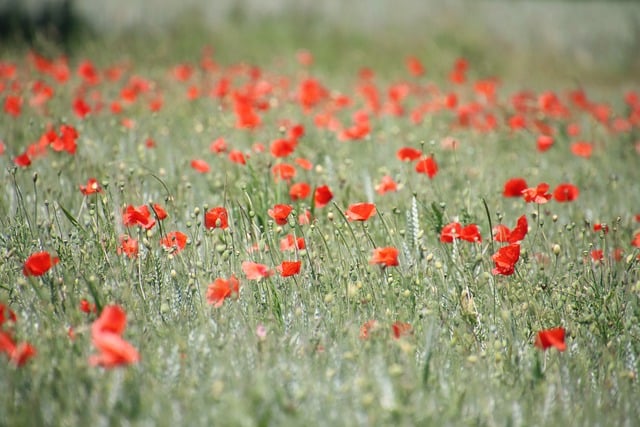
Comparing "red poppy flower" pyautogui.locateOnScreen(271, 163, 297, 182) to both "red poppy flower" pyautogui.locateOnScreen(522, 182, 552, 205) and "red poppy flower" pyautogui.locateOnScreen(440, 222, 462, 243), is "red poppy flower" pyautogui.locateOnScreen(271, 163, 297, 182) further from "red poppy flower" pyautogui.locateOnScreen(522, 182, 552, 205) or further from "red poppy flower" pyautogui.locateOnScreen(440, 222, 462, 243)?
"red poppy flower" pyautogui.locateOnScreen(522, 182, 552, 205)

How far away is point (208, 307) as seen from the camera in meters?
1.93

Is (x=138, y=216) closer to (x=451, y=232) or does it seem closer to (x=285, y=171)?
(x=285, y=171)

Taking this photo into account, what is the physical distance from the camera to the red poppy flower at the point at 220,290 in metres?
1.85

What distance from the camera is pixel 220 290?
1.87 metres

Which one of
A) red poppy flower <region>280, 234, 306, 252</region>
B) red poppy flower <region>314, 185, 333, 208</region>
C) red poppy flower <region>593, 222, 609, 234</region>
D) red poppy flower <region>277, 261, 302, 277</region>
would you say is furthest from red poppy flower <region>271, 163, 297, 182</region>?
red poppy flower <region>593, 222, 609, 234</region>

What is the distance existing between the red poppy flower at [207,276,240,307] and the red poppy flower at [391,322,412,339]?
46 centimetres

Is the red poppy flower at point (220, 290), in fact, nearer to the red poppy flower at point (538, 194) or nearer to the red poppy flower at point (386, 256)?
the red poppy flower at point (386, 256)

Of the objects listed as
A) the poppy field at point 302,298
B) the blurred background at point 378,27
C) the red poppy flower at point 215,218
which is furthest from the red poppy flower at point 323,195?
the blurred background at point 378,27

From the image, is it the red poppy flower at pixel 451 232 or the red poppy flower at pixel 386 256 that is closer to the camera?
the red poppy flower at pixel 386 256

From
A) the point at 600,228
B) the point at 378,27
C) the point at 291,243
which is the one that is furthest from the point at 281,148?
the point at 378,27

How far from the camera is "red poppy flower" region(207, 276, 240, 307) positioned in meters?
1.85

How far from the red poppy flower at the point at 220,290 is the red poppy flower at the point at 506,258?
826 mm

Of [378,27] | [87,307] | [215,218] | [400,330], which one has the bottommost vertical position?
[400,330]

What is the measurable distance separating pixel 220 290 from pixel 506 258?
907 millimetres
